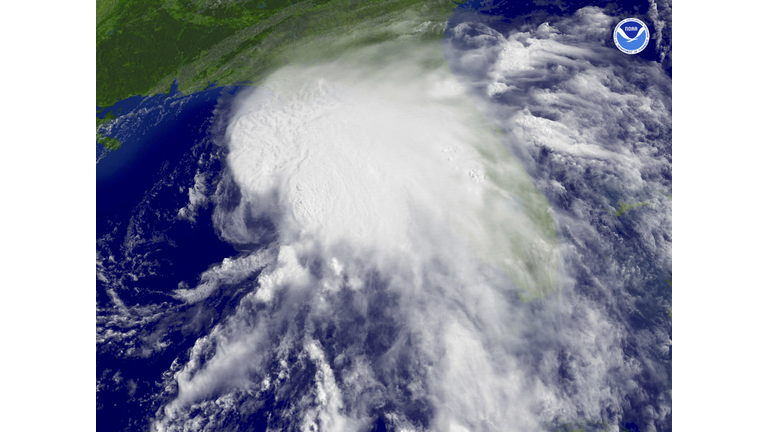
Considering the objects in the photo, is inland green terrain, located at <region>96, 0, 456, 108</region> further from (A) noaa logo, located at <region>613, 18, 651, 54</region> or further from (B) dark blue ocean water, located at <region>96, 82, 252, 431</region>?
(A) noaa logo, located at <region>613, 18, 651, 54</region>

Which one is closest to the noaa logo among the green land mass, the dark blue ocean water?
the green land mass

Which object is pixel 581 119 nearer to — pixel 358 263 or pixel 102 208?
pixel 358 263

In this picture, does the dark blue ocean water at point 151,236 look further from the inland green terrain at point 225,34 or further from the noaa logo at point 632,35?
the noaa logo at point 632,35

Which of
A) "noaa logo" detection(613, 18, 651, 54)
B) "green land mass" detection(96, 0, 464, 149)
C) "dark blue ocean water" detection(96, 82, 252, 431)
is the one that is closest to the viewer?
"dark blue ocean water" detection(96, 82, 252, 431)

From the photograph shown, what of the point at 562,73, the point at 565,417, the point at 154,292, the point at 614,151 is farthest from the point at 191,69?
the point at 565,417

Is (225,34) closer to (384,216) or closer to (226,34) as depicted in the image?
(226,34)
